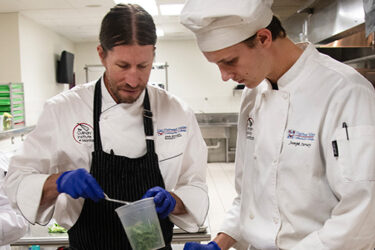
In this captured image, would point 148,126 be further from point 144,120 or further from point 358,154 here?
point 358,154

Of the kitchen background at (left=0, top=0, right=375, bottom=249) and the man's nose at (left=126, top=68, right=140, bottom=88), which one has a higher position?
the kitchen background at (left=0, top=0, right=375, bottom=249)

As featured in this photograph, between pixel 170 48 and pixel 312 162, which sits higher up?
pixel 170 48

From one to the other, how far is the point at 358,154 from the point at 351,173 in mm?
57

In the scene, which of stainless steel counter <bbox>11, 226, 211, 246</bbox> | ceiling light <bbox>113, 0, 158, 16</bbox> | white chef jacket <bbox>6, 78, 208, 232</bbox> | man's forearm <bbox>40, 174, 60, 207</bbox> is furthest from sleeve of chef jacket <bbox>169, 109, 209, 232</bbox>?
ceiling light <bbox>113, 0, 158, 16</bbox>

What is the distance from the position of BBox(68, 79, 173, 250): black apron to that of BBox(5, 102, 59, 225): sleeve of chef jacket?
15 cm

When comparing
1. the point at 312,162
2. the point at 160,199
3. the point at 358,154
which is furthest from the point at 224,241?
the point at 358,154

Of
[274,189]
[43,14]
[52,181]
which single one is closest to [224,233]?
[274,189]

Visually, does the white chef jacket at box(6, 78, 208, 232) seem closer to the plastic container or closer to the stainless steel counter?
the plastic container

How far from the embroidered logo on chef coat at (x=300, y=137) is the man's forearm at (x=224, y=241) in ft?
1.78

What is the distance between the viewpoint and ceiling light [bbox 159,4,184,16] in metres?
5.79

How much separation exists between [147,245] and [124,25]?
2.55ft

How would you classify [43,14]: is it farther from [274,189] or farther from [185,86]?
[274,189]

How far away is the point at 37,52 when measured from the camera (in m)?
6.90

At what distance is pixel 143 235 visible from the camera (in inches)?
45.4
